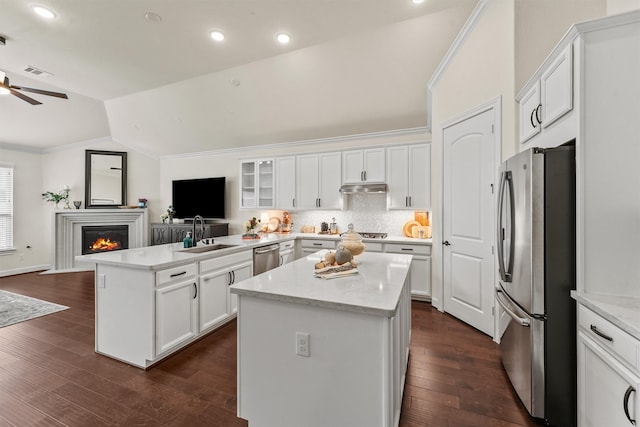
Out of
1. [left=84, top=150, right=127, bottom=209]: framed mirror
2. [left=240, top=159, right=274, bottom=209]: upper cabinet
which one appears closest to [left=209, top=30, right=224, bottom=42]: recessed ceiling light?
[left=240, top=159, right=274, bottom=209]: upper cabinet

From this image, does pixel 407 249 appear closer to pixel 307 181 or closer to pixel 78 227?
pixel 307 181

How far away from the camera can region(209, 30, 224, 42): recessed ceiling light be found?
10.1ft

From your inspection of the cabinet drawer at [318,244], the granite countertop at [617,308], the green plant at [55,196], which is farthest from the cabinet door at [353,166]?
the green plant at [55,196]

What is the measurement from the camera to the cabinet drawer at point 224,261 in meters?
2.79

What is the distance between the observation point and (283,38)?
3.20m

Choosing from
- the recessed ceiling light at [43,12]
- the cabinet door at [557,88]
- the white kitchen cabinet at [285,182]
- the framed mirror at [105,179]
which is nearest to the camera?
the cabinet door at [557,88]

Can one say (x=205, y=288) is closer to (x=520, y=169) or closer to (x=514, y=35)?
(x=520, y=169)

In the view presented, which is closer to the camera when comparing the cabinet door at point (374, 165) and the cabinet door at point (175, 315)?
the cabinet door at point (175, 315)

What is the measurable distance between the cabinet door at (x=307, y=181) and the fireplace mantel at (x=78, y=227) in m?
3.99

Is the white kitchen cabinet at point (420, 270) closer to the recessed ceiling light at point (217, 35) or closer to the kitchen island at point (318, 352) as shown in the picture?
the kitchen island at point (318, 352)

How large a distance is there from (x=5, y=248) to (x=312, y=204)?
6568mm

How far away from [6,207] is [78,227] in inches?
51.9

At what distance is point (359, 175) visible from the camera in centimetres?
459

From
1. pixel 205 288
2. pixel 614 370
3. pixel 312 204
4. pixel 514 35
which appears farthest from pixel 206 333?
pixel 514 35
